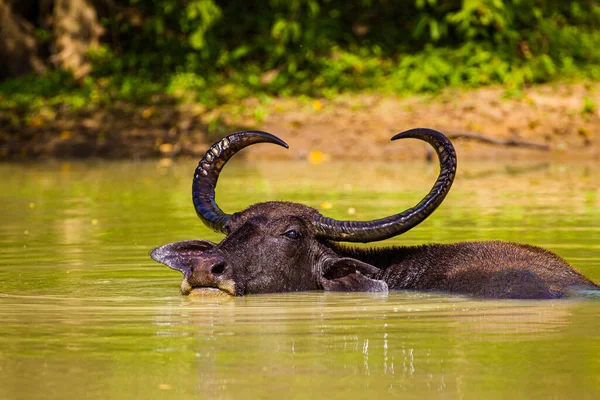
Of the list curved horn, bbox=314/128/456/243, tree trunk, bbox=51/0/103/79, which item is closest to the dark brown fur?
curved horn, bbox=314/128/456/243

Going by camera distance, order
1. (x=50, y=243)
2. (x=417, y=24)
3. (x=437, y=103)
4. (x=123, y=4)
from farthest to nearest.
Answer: (x=123, y=4)
(x=417, y=24)
(x=437, y=103)
(x=50, y=243)

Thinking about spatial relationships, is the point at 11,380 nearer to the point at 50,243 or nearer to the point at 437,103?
the point at 50,243

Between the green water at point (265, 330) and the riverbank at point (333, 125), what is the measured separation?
9.70 m

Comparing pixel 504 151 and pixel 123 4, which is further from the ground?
pixel 123 4

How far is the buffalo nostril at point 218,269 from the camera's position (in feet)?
27.5

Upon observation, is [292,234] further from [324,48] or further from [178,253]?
[324,48]

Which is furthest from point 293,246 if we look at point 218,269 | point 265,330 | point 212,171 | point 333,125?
point 333,125

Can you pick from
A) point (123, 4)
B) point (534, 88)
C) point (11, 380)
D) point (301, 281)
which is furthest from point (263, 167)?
point (11, 380)

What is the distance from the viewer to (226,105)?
85.6ft

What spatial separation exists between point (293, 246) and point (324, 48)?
1942 cm

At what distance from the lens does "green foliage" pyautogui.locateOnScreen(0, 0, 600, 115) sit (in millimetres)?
26844

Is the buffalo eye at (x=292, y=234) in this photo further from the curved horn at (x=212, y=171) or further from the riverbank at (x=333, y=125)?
the riverbank at (x=333, y=125)

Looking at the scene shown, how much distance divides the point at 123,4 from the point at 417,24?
7181mm

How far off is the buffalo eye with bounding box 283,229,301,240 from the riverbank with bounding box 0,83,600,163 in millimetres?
14255
